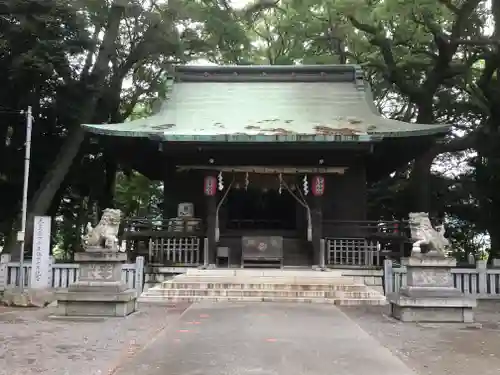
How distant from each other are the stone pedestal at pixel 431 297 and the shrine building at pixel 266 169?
17.7 feet

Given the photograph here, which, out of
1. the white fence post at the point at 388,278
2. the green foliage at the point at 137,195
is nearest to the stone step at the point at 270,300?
→ the white fence post at the point at 388,278

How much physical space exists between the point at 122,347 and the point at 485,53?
1680 cm

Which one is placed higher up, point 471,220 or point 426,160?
point 426,160

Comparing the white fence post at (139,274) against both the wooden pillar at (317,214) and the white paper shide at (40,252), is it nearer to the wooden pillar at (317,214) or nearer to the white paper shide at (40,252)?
the white paper shide at (40,252)

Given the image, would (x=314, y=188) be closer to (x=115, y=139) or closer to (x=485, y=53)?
(x=115, y=139)

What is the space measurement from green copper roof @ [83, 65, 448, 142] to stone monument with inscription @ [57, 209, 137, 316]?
4957 millimetres

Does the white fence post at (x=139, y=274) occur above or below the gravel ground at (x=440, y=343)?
above

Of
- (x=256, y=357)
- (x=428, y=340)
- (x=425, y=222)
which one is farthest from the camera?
(x=425, y=222)

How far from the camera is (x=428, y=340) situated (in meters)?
7.46

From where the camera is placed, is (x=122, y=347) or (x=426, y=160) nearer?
(x=122, y=347)

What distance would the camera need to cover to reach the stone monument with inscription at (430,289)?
9.23 meters

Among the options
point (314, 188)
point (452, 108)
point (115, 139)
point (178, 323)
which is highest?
point (452, 108)

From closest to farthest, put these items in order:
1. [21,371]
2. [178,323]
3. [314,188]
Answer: [21,371] < [178,323] < [314,188]

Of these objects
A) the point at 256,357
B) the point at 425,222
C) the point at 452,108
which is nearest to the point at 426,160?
the point at 452,108
